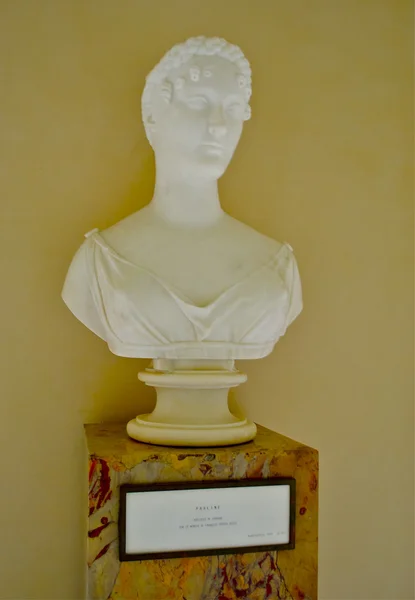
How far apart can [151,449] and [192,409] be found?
6.0 inches

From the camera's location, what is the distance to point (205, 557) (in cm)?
151

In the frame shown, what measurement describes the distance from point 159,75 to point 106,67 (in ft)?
1.82

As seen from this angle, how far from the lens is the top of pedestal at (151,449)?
150cm

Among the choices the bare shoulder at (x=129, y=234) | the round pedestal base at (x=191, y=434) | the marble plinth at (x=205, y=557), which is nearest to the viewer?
the marble plinth at (x=205, y=557)

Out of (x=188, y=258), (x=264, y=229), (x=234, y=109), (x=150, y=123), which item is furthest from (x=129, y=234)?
(x=264, y=229)

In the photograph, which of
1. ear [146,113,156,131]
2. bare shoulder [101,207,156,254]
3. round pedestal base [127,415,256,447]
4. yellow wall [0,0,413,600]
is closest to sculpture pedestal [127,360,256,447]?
round pedestal base [127,415,256,447]

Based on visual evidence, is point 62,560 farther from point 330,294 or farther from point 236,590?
point 330,294

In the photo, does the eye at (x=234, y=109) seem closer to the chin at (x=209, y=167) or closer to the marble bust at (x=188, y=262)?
the marble bust at (x=188, y=262)

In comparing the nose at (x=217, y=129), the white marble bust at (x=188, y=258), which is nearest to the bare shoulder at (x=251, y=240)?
the white marble bust at (x=188, y=258)

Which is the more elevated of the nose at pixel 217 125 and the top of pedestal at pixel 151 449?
the nose at pixel 217 125

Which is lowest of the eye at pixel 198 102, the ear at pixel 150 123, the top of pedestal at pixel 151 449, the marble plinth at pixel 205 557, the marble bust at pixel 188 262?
the marble plinth at pixel 205 557

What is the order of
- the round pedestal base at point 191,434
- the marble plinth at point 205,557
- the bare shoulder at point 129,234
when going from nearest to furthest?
the marble plinth at point 205,557 → the round pedestal base at point 191,434 → the bare shoulder at point 129,234

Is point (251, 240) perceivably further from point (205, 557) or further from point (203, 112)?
point (205, 557)

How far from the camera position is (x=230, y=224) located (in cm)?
181
